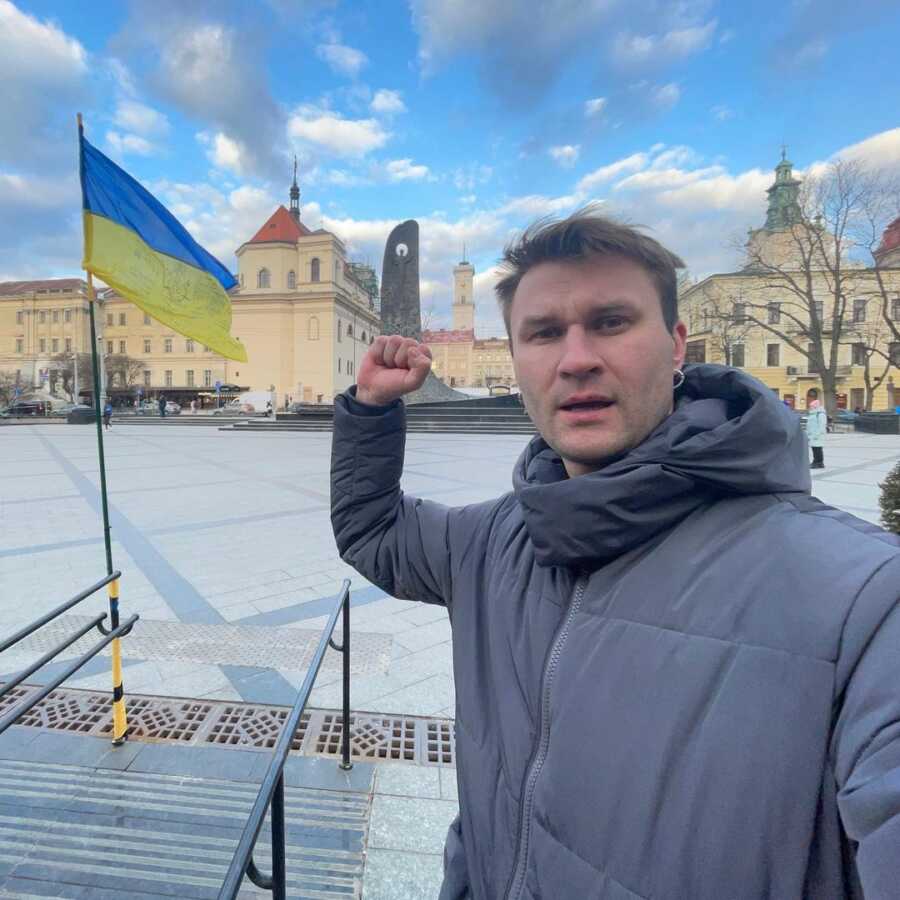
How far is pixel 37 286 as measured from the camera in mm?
66625

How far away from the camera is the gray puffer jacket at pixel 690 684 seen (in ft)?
2.19

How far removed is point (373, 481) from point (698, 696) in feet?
3.30

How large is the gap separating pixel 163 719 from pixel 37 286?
83712 millimetres

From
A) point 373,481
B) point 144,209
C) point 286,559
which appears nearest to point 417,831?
point 373,481

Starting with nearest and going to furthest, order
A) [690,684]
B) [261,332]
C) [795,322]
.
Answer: [690,684], [795,322], [261,332]

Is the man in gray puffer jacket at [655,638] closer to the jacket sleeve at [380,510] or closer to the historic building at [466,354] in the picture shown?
the jacket sleeve at [380,510]

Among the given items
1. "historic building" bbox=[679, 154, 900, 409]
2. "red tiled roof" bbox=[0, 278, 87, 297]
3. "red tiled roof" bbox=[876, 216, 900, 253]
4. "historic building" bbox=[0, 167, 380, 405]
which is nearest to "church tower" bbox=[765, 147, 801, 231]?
"historic building" bbox=[679, 154, 900, 409]

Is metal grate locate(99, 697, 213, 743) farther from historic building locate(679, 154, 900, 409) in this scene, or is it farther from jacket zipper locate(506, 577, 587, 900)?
historic building locate(679, 154, 900, 409)

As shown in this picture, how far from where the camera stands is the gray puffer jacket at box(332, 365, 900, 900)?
67 centimetres

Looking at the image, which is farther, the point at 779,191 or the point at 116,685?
the point at 779,191

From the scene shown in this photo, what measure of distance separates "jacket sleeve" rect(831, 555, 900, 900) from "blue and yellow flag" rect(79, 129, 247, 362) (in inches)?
105

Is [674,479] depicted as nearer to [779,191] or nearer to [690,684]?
[690,684]

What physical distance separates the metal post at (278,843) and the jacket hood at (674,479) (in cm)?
80

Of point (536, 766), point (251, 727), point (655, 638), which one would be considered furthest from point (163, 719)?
point (655, 638)
